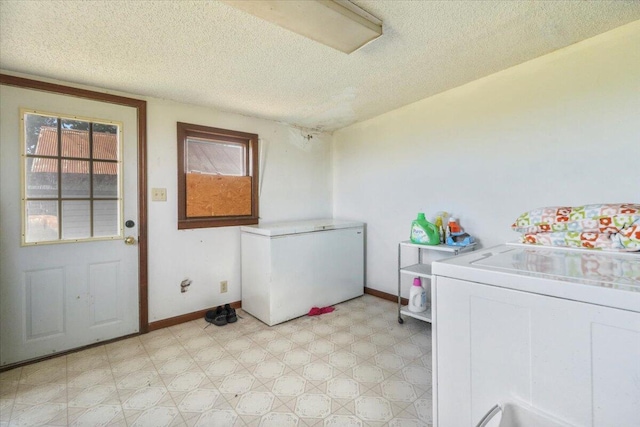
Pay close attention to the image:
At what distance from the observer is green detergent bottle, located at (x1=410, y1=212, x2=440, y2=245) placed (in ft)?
7.64

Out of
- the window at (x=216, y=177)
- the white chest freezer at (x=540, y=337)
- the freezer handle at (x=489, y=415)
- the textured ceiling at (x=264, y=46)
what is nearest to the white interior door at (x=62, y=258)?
the textured ceiling at (x=264, y=46)

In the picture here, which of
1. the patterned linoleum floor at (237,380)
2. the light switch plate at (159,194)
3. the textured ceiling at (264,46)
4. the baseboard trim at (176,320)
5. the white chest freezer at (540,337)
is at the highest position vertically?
the textured ceiling at (264,46)

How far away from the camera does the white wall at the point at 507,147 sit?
5.54 feet

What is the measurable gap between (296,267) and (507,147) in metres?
1.99

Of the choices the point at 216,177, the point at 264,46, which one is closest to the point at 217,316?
the point at 216,177

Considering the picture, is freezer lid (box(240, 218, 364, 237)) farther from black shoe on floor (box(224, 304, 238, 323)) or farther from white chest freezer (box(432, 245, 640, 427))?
white chest freezer (box(432, 245, 640, 427))

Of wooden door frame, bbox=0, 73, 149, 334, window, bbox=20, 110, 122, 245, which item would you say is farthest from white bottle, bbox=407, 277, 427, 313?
window, bbox=20, 110, 122, 245

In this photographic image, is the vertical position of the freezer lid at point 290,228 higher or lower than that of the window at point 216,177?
lower

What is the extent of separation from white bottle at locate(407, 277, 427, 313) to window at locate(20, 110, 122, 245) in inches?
98.1

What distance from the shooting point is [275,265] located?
2490 mm

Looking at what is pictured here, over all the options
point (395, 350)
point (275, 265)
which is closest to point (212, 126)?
point (275, 265)

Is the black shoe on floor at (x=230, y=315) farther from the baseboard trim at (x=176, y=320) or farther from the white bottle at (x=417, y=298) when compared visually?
the white bottle at (x=417, y=298)

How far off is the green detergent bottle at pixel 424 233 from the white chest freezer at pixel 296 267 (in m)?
0.82

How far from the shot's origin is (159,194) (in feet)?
8.07
